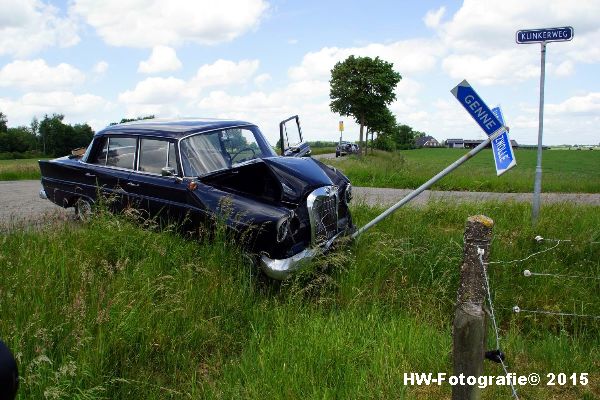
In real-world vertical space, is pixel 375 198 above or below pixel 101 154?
below

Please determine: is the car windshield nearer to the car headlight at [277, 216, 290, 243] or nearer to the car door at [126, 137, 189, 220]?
the car door at [126, 137, 189, 220]

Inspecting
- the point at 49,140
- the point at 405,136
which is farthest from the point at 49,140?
the point at 405,136

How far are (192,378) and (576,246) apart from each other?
16.9 ft

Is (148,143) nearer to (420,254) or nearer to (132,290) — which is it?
(132,290)

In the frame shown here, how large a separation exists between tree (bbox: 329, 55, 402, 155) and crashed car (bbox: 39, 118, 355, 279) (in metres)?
40.9

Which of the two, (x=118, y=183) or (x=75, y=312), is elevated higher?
(x=118, y=183)

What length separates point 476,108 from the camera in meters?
4.80

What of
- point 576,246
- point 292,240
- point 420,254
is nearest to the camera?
point 292,240

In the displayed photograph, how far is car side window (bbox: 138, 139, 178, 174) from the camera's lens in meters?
6.02

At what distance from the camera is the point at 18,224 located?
578 centimetres

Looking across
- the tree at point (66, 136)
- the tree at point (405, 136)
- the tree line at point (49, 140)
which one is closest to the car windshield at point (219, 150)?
the tree line at point (49, 140)

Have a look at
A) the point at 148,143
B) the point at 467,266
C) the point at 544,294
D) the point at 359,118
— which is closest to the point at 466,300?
the point at 467,266

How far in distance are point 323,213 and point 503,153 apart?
2.00m

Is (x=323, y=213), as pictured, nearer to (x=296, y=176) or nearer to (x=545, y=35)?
(x=296, y=176)
